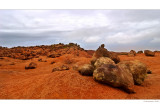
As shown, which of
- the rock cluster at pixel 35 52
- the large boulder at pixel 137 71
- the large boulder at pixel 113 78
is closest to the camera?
the large boulder at pixel 113 78

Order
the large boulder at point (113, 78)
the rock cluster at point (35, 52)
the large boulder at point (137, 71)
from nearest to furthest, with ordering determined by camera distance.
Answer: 1. the large boulder at point (113, 78)
2. the large boulder at point (137, 71)
3. the rock cluster at point (35, 52)

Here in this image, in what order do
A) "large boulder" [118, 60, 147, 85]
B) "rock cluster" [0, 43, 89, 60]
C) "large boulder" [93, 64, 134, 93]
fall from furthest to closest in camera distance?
1. "rock cluster" [0, 43, 89, 60]
2. "large boulder" [118, 60, 147, 85]
3. "large boulder" [93, 64, 134, 93]

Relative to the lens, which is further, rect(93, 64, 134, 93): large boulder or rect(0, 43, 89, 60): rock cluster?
rect(0, 43, 89, 60): rock cluster

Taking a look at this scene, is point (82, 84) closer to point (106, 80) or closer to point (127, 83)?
point (106, 80)

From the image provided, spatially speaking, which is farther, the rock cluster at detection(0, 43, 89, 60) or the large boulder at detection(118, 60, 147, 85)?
the rock cluster at detection(0, 43, 89, 60)

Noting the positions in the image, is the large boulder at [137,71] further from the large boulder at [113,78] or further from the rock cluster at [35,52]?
the rock cluster at [35,52]

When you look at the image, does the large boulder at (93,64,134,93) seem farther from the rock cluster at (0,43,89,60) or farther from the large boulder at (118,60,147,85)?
the rock cluster at (0,43,89,60)

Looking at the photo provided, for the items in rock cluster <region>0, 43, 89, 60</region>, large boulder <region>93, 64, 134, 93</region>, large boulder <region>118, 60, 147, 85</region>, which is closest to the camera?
large boulder <region>93, 64, 134, 93</region>

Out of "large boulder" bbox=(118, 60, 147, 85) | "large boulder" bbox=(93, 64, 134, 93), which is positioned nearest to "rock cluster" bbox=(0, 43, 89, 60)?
"large boulder" bbox=(118, 60, 147, 85)

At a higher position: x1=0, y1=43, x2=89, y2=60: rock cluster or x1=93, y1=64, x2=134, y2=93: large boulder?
x1=0, y1=43, x2=89, y2=60: rock cluster

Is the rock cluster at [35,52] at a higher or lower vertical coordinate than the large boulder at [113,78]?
higher

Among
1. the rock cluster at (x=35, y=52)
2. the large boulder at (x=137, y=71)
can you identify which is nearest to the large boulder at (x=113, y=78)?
the large boulder at (x=137, y=71)

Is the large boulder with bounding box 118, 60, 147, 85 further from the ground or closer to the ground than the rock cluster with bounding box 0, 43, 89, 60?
closer to the ground

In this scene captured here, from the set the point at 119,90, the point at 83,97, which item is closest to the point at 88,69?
the point at 119,90
